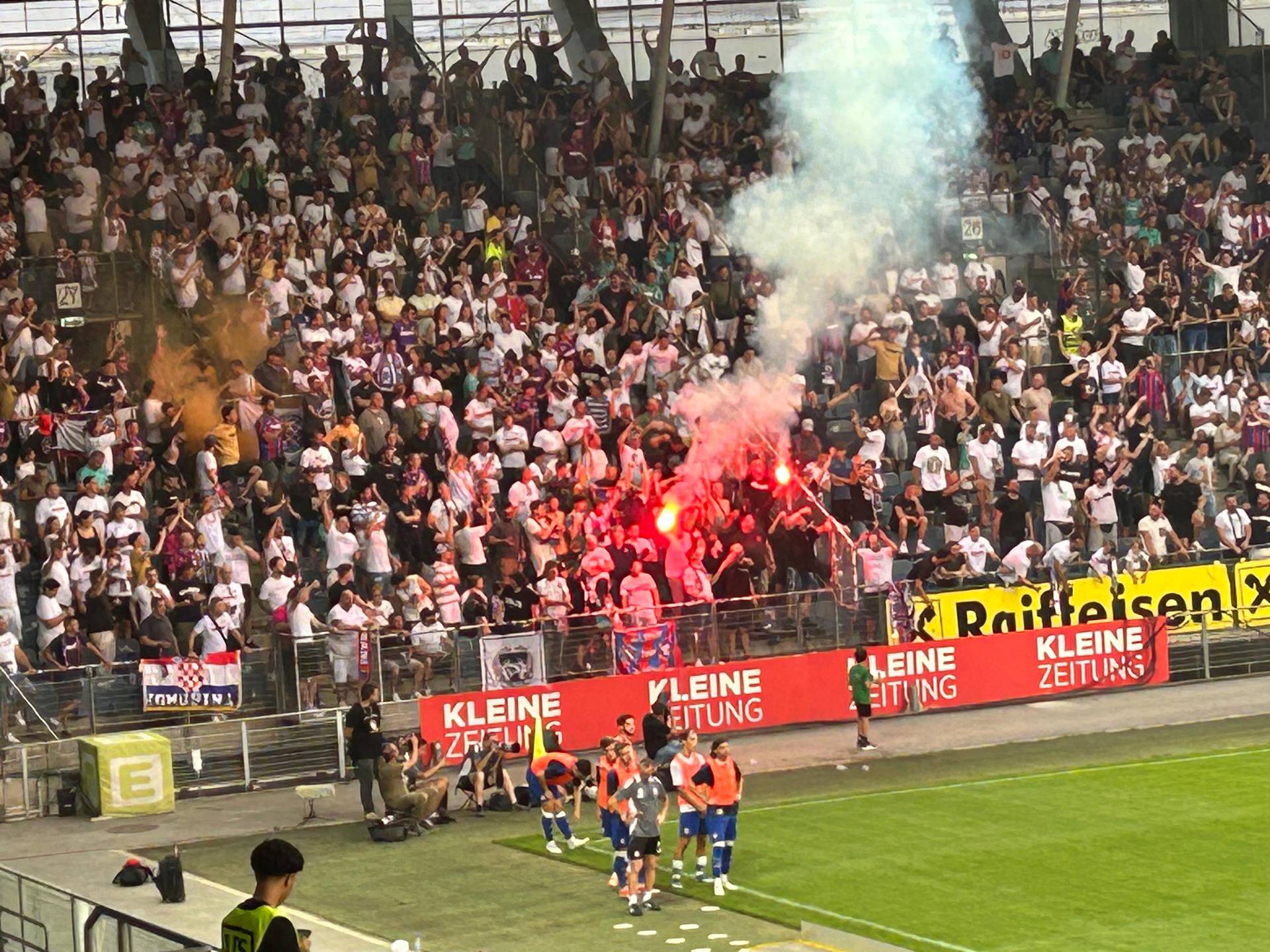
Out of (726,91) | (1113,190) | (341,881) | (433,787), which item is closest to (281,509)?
(433,787)

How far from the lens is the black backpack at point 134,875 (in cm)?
1998

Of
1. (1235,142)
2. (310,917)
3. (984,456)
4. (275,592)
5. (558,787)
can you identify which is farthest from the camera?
(1235,142)

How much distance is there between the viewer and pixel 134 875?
20.0m

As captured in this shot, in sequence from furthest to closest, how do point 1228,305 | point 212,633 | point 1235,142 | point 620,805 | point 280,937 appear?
point 1235,142, point 1228,305, point 212,633, point 620,805, point 280,937

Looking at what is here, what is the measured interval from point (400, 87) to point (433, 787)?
15739mm

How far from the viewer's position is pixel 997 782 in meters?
24.0

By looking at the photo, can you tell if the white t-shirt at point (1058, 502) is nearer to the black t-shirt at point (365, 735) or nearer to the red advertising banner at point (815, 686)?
the red advertising banner at point (815, 686)

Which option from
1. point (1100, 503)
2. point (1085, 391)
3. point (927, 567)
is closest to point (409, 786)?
point (927, 567)

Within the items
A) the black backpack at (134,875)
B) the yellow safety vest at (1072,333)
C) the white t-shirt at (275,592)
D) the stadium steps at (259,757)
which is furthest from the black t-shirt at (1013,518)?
the black backpack at (134,875)

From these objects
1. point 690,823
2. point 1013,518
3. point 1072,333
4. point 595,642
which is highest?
point 1072,333

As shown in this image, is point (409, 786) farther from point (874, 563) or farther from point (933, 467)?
point (933, 467)

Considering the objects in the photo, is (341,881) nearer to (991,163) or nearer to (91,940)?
(91,940)

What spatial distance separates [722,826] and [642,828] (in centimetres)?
96

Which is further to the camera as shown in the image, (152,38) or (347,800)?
(152,38)
